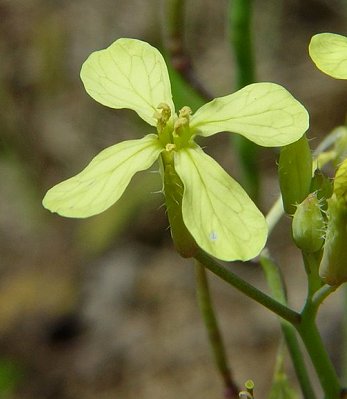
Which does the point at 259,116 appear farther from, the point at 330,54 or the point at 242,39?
the point at 242,39

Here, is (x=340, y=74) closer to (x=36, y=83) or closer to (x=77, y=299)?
(x=77, y=299)

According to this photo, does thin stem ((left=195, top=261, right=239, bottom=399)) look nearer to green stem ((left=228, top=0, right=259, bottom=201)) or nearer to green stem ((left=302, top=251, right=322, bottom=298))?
green stem ((left=302, top=251, right=322, bottom=298))

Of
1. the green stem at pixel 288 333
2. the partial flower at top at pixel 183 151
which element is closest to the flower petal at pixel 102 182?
the partial flower at top at pixel 183 151

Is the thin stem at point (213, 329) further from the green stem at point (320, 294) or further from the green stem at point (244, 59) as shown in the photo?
the green stem at point (244, 59)

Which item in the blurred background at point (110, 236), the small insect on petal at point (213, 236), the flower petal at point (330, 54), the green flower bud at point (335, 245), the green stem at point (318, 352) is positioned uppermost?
the flower petal at point (330, 54)

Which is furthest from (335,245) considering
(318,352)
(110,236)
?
(110,236)

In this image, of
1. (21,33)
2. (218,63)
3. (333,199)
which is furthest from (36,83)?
(333,199)
